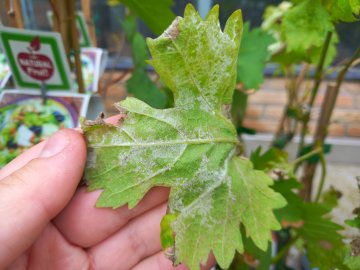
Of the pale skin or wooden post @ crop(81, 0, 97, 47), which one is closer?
the pale skin

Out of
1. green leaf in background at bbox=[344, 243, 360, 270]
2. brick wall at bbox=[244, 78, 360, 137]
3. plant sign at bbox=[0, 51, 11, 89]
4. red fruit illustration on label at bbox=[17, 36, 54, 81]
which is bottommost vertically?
brick wall at bbox=[244, 78, 360, 137]

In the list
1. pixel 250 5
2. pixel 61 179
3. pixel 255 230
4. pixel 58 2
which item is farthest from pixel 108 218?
pixel 250 5

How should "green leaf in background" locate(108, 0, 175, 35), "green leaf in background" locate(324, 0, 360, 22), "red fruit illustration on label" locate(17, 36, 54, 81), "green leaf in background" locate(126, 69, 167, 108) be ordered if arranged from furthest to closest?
"green leaf in background" locate(126, 69, 167, 108), "red fruit illustration on label" locate(17, 36, 54, 81), "green leaf in background" locate(108, 0, 175, 35), "green leaf in background" locate(324, 0, 360, 22)

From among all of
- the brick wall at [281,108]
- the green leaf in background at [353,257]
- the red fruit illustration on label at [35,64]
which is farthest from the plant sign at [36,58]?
the brick wall at [281,108]

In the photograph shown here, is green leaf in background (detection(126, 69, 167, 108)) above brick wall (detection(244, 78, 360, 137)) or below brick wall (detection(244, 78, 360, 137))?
above

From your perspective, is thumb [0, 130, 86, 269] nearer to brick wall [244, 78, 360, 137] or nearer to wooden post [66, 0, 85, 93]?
wooden post [66, 0, 85, 93]

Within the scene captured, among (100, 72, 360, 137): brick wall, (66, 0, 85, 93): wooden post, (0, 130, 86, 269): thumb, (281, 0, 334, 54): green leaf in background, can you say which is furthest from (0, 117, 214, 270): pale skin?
(100, 72, 360, 137): brick wall

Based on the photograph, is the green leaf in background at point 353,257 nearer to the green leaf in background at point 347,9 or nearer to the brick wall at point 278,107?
the green leaf in background at point 347,9
